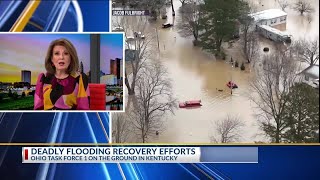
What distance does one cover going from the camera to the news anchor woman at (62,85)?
1.78 meters

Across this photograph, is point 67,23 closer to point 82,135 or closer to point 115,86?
point 115,86

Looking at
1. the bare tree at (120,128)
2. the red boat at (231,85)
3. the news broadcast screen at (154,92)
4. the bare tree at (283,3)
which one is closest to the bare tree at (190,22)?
the news broadcast screen at (154,92)

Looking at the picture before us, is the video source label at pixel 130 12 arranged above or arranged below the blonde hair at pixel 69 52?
above

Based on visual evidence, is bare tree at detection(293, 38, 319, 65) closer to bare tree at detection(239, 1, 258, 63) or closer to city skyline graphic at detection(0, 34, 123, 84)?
bare tree at detection(239, 1, 258, 63)

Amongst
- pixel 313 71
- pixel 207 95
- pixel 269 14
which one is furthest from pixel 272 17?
pixel 207 95

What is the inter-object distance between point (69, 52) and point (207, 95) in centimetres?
61

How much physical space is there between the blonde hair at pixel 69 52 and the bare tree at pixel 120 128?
0.27 metres

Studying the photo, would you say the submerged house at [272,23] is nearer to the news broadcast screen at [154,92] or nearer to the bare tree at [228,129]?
the news broadcast screen at [154,92]

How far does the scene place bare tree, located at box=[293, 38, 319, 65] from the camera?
1.79 metres

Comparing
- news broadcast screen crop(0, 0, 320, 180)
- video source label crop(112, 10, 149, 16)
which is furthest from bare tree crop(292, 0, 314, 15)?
video source label crop(112, 10, 149, 16)

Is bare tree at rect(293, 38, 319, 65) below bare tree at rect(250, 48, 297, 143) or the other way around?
the other way around

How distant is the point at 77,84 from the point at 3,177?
535 mm

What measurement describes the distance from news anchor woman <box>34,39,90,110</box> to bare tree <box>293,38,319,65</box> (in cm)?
92

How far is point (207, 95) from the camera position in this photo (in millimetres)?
1828
